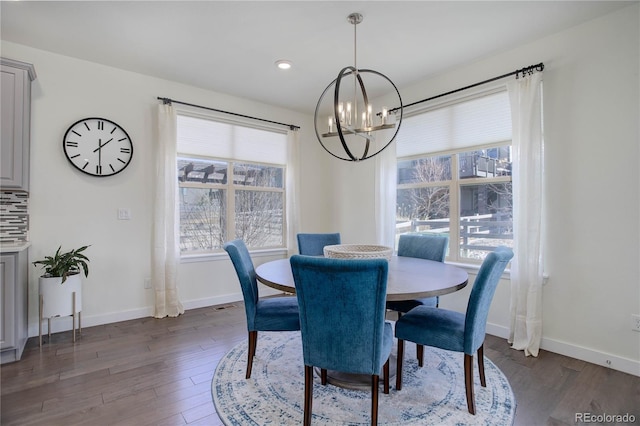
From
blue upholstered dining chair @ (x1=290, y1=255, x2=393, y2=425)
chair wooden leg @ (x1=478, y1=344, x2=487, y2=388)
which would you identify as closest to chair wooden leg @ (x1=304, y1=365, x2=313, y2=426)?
blue upholstered dining chair @ (x1=290, y1=255, x2=393, y2=425)

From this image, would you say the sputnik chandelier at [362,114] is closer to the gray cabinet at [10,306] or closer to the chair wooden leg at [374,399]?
the chair wooden leg at [374,399]

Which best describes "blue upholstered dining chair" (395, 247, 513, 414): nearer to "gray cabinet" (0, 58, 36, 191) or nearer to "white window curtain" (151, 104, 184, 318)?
"white window curtain" (151, 104, 184, 318)

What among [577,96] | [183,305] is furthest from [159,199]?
[577,96]

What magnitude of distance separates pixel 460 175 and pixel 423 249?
3.26 feet

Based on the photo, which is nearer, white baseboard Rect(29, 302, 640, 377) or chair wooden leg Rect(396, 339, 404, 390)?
chair wooden leg Rect(396, 339, 404, 390)

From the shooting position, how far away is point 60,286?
2732 millimetres

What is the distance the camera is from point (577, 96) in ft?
8.25

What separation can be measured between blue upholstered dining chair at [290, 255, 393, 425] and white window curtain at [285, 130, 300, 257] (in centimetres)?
285

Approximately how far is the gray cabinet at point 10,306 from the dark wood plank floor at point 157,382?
0.11 meters

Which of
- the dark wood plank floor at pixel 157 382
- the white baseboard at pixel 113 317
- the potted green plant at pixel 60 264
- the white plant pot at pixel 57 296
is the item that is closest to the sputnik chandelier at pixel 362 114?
the dark wood plank floor at pixel 157 382

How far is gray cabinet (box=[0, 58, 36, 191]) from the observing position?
98.2 inches

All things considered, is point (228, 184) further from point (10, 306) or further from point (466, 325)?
point (466, 325)

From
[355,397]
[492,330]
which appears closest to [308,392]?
[355,397]

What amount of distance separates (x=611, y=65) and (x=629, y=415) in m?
2.33
